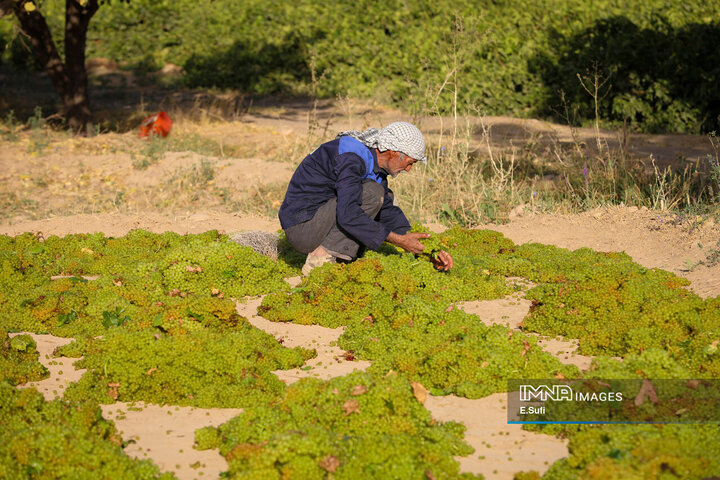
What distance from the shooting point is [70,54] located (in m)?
11.5

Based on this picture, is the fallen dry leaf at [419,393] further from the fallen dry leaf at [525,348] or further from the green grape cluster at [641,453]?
the fallen dry leaf at [525,348]

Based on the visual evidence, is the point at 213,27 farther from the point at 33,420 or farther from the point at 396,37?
the point at 33,420

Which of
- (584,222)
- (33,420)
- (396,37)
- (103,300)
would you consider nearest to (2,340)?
(103,300)

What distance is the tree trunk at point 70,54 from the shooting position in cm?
1116

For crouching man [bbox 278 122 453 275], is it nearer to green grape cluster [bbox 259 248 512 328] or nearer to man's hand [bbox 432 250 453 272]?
man's hand [bbox 432 250 453 272]

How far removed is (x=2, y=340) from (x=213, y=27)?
14.9m

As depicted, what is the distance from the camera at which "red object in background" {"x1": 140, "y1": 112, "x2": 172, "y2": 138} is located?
11320mm

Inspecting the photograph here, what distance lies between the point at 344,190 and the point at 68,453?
2.66 m

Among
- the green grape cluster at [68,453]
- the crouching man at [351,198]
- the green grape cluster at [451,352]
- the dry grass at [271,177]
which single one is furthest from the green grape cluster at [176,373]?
the dry grass at [271,177]

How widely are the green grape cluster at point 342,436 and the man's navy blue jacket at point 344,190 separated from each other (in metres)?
1.76

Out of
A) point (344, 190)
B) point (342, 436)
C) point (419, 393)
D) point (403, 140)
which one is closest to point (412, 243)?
point (344, 190)

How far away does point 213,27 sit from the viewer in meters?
17.9

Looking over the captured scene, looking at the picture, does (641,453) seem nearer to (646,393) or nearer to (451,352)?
(646,393)

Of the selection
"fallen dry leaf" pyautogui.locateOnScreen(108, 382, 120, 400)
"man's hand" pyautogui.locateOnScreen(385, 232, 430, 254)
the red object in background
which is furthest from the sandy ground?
the red object in background
